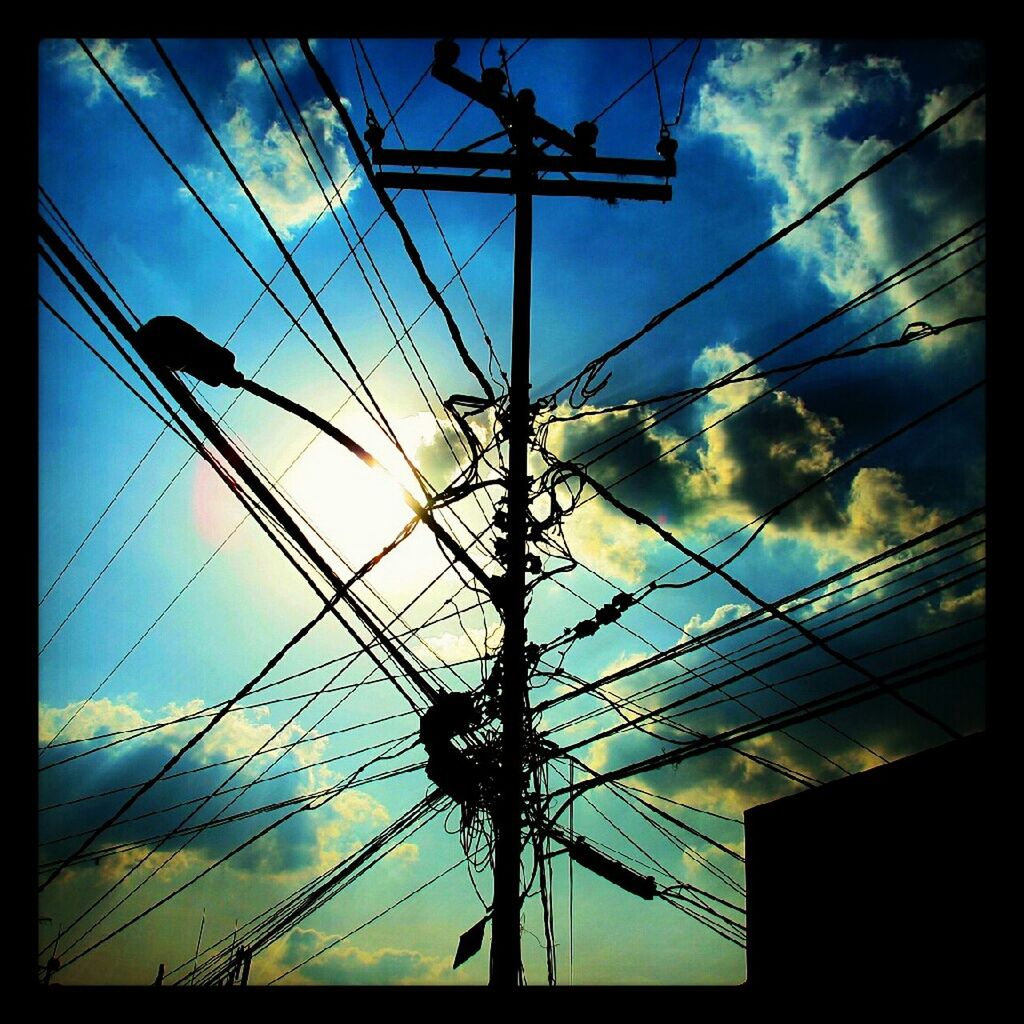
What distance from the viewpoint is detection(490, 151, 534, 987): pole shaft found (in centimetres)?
546

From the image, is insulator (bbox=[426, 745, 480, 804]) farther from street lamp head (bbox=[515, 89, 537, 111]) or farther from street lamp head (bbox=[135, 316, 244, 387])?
street lamp head (bbox=[515, 89, 537, 111])

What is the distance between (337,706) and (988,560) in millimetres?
6646

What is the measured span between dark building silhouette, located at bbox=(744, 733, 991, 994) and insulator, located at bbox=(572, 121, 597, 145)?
645cm

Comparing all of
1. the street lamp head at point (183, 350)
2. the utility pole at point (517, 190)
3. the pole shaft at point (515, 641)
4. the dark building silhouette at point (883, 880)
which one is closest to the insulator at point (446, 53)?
the utility pole at point (517, 190)

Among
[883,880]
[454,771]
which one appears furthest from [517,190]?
[883,880]

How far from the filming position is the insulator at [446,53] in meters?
5.59

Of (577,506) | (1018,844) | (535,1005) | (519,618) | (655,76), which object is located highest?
(655,76)

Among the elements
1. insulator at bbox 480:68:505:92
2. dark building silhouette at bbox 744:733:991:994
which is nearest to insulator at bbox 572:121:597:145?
insulator at bbox 480:68:505:92

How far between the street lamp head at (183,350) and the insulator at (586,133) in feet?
16.7
